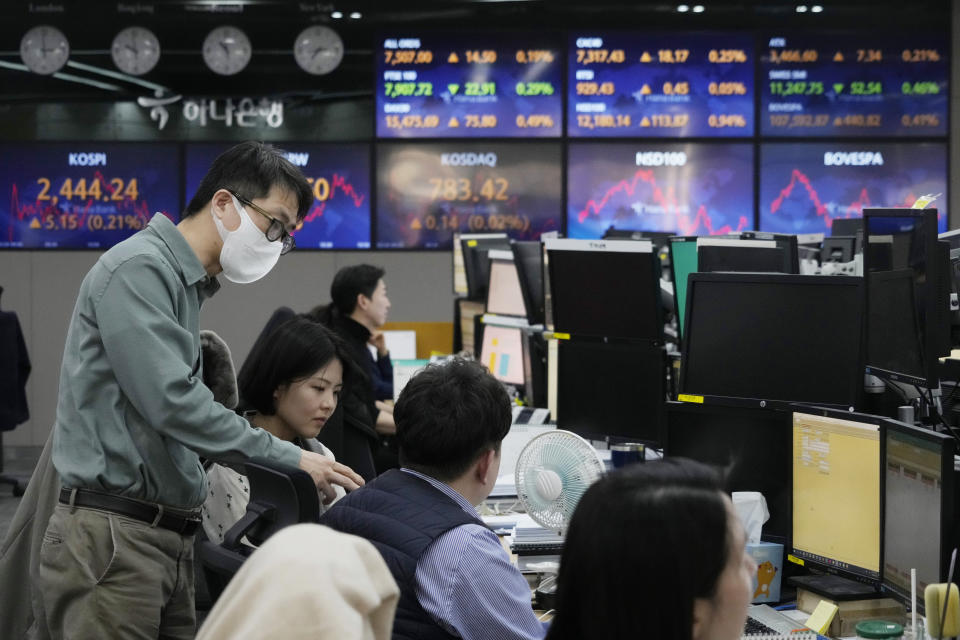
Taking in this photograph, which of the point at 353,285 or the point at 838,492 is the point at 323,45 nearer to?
the point at 353,285

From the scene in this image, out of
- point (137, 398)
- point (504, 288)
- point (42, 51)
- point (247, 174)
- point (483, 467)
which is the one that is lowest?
point (483, 467)

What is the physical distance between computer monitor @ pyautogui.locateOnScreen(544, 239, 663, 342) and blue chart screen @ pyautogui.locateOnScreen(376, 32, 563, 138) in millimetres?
4251

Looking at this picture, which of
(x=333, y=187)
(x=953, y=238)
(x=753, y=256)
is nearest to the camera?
(x=953, y=238)

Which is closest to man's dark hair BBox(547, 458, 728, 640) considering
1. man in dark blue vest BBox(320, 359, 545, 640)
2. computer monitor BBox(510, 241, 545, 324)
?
man in dark blue vest BBox(320, 359, 545, 640)

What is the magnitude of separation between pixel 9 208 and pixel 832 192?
5.46 meters

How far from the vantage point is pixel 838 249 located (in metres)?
4.29

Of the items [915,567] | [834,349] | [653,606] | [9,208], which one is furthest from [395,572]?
[9,208]

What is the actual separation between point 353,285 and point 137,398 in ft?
9.53

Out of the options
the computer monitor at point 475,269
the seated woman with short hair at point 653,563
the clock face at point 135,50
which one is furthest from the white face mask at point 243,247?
the clock face at point 135,50

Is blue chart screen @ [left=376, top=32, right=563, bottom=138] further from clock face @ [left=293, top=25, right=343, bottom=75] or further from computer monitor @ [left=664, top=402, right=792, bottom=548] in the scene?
computer monitor @ [left=664, top=402, right=792, bottom=548]

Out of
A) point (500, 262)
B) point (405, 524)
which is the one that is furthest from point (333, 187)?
point (405, 524)

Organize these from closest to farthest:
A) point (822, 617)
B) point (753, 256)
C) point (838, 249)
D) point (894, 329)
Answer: point (822, 617), point (894, 329), point (753, 256), point (838, 249)

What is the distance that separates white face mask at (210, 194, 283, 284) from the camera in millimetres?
2277

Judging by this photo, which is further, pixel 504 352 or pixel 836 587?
pixel 504 352
